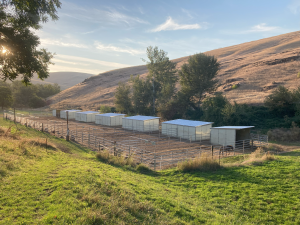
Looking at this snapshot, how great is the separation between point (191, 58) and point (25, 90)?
248ft

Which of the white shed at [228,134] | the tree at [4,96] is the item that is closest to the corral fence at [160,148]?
the white shed at [228,134]

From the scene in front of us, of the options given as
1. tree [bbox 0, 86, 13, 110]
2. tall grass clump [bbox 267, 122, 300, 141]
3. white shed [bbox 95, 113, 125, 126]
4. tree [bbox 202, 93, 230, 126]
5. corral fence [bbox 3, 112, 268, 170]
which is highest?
tree [bbox 0, 86, 13, 110]

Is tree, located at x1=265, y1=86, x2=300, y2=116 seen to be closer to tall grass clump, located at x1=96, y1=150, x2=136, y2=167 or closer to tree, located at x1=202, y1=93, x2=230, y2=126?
tree, located at x1=202, y1=93, x2=230, y2=126

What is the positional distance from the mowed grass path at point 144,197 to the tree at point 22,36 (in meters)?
6.91

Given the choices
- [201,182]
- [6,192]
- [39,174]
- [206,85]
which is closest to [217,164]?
[201,182]

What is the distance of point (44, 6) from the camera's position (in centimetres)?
1504

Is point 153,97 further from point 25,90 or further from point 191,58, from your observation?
point 25,90

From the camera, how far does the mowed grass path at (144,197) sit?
6.50m

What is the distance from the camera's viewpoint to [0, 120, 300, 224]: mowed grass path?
650 cm

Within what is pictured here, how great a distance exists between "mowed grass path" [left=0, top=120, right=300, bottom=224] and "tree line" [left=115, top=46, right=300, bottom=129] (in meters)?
24.0

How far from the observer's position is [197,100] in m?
53.2

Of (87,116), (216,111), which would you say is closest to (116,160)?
(216,111)

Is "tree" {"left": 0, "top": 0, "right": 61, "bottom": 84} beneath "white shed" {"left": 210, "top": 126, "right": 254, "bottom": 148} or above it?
above

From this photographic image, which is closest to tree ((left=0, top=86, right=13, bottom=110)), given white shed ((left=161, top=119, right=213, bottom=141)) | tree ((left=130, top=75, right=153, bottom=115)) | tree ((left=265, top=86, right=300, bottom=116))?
tree ((left=130, top=75, right=153, bottom=115))
